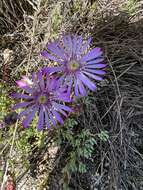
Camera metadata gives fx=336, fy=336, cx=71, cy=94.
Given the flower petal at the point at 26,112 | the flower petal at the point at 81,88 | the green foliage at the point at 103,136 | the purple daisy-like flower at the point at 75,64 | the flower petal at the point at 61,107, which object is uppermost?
the purple daisy-like flower at the point at 75,64

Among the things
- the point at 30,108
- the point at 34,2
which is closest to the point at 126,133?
the point at 30,108

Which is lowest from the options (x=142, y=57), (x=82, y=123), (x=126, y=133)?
(x=126, y=133)

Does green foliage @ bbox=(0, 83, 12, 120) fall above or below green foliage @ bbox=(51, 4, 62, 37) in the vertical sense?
below

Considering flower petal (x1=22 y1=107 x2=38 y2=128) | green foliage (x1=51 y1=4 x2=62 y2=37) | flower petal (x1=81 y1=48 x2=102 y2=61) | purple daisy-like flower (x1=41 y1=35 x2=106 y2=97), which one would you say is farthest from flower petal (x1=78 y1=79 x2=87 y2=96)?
green foliage (x1=51 y1=4 x2=62 y2=37)

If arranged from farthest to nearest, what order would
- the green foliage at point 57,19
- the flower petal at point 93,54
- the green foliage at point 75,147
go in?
the green foliage at point 57,19 < the green foliage at point 75,147 < the flower petal at point 93,54

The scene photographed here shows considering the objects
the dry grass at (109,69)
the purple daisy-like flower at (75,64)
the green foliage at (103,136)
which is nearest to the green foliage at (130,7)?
the dry grass at (109,69)

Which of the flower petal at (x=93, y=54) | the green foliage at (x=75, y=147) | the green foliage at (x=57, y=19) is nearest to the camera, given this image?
the flower petal at (x=93, y=54)

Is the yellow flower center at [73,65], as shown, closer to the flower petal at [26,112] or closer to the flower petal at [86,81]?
the flower petal at [86,81]

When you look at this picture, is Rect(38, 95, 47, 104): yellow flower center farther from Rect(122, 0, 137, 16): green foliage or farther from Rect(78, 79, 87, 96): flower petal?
Rect(122, 0, 137, 16): green foliage

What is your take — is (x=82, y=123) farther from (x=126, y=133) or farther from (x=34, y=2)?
(x=34, y=2)
